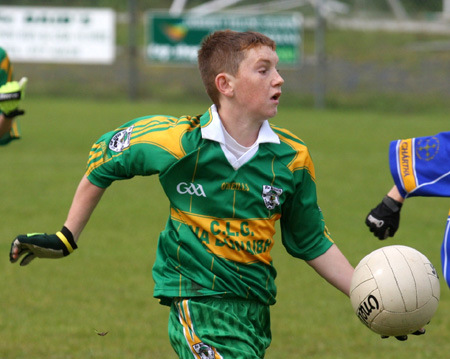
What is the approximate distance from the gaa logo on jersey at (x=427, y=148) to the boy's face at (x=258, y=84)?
0.73 m

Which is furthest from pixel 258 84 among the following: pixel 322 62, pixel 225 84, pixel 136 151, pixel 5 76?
pixel 322 62

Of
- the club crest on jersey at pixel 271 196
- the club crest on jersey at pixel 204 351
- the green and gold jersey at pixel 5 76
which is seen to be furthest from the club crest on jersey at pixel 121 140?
the green and gold jersey at pixel 5 76

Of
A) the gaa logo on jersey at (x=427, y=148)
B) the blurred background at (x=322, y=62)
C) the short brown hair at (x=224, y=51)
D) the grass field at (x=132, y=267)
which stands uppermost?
the short brown hair at (x=224, y=51)

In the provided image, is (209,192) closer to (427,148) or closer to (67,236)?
(67,236)

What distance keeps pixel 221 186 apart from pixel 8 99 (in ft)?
9.63

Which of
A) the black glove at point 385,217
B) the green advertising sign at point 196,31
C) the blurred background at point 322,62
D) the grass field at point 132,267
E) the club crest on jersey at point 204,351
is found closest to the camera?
the club crest on jersey at point 204,351

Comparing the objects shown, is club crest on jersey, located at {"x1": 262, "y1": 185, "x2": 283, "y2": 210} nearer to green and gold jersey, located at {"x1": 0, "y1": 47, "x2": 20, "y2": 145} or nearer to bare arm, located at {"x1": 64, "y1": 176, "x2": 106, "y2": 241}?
bare arm, located at {"x1": 64, "y1": 176, "x2": 106, "y2": 241}

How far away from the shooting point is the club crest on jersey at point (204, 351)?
3234 millimetres

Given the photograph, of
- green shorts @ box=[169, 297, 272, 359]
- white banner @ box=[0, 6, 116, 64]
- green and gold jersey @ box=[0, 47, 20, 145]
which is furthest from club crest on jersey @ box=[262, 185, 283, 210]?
white banner @ box=[0, 6, 116, 64]

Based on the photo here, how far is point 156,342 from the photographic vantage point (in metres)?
5.28

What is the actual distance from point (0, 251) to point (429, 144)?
189 inches

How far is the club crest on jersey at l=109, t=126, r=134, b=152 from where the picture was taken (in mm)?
3369

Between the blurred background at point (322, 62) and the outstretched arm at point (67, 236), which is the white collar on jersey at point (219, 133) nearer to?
the outstretched arm at point (67, 236)

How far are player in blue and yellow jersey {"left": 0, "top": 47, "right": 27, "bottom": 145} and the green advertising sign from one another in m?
13.6
